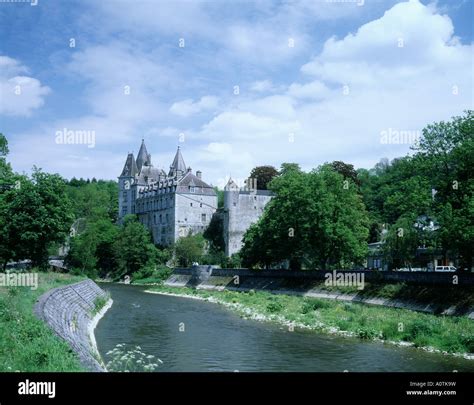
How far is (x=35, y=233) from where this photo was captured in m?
46.8

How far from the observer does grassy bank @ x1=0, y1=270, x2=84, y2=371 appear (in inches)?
472

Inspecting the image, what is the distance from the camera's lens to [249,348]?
22188 mm

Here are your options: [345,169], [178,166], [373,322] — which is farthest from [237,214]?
[373,322]

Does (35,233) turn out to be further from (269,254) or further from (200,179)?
(200,179)

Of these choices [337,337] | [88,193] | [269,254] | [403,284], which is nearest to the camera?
[337,337]

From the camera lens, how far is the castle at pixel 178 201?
3487 inches

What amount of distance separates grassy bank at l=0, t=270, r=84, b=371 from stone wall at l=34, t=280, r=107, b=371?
65 centimetres

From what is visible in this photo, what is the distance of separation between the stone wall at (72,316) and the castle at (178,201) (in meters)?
53.2

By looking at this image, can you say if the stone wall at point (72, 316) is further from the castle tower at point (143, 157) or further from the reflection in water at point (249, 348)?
the castle tower at point (143, 157)

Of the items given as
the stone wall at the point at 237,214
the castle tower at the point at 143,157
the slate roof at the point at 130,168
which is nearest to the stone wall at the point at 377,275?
the stone wall at the point at 237,214

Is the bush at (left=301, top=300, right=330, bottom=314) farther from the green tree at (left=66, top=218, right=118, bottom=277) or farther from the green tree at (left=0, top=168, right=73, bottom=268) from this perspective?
the green tree at (left=66, top=218, right=118, bottom=277)

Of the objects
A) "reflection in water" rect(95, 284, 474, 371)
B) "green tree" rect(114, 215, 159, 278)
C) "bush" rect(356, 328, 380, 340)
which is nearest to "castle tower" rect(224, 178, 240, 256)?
"green tree" rect(114, 215, 159, 278)
